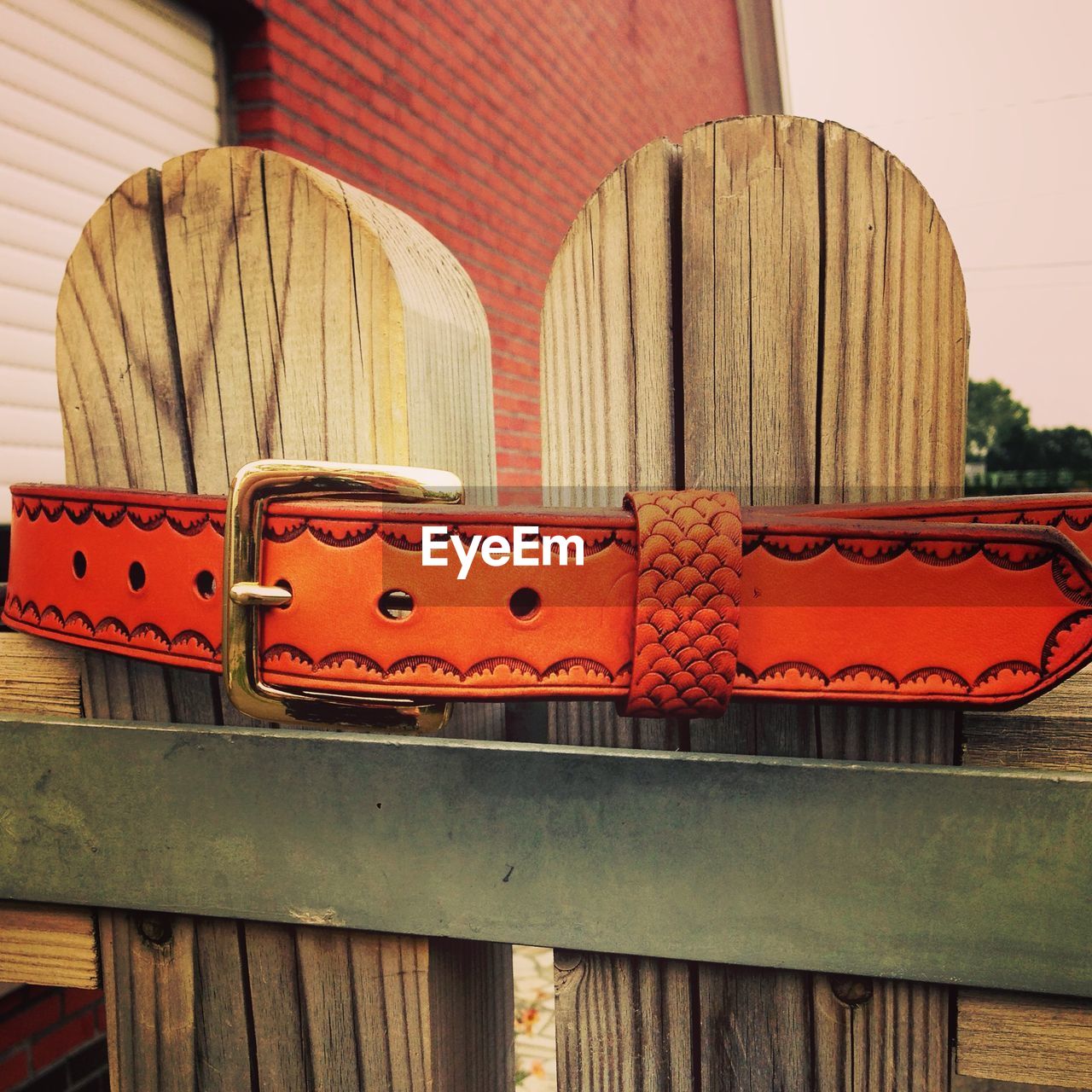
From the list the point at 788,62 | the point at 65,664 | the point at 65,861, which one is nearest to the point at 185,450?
the point at 65,664

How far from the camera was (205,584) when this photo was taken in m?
0.64

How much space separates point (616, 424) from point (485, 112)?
4915 millimetres

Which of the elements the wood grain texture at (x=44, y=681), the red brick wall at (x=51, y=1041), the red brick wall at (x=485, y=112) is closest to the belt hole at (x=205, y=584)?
the wood grain texture at (x=44, y=681)

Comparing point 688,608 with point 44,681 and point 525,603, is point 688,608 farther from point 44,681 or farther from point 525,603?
point 44,681

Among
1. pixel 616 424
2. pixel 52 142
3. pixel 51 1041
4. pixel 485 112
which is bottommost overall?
pixel 51 1041

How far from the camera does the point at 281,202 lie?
2.32ft

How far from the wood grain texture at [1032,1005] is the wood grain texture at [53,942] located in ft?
2.62

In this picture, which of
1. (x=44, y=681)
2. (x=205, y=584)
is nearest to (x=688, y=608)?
(x=205, y=584)

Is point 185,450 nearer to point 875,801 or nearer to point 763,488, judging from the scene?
point 763,488

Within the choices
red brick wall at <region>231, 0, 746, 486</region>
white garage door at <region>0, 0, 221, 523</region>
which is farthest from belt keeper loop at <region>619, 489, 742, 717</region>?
red brick wall at <region>231, 0, 746, 486</region>

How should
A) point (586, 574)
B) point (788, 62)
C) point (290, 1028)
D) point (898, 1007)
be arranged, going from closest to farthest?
1. point (586, 574)
2. point (898, 1007)
3. point (290, 1028)
4. point (788, 62)

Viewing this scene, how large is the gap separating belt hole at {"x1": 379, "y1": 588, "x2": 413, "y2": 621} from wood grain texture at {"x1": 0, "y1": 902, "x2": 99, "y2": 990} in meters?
0.49

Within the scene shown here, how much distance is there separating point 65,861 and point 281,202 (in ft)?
2.08

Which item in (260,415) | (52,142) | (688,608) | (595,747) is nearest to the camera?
(688,608)
